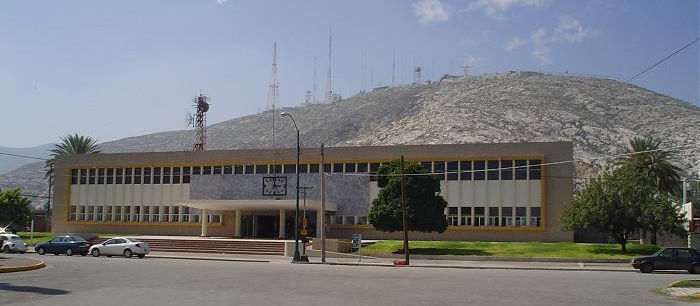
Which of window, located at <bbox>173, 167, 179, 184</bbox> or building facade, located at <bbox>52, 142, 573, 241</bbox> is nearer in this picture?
building facade, located at <bbox>52, 142, 573, 241</bbox>

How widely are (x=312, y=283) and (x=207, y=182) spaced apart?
4516cm

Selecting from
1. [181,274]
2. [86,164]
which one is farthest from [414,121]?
[181,274]

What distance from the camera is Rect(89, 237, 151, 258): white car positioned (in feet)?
155

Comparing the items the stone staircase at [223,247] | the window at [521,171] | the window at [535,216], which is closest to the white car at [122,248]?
the stone staircase at [223,247]

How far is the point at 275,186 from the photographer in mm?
66875

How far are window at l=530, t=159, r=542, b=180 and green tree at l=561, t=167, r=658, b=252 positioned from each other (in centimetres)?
1157

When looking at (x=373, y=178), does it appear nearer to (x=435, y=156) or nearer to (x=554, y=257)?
(x=435, y=156)

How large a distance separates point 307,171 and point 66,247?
27.2 metres

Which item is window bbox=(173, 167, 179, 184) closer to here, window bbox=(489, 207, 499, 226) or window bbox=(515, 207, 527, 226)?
window bbox=(489, 207, 499, 226)

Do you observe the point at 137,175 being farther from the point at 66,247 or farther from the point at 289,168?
the point at 66,247

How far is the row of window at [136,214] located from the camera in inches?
2945

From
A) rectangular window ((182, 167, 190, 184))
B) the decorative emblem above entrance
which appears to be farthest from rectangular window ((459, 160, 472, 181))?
rectangular window ((182, 167, 190, 184))

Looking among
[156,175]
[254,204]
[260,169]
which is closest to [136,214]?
[156,175]

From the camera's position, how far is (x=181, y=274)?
96.6 feet
